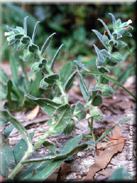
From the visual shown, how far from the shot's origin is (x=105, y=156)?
31.0 inches

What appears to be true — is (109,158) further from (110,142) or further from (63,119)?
(63,119)

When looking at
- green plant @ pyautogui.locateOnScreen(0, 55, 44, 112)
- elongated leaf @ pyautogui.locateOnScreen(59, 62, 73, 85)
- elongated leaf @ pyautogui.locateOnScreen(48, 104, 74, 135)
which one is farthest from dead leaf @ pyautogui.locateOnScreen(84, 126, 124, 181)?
green plant @ pyautogui.locateOnScreen(0, 55, 44, 112)

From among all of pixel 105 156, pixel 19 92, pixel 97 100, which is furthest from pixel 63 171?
pixel 19 92

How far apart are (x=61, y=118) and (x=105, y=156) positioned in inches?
9.5

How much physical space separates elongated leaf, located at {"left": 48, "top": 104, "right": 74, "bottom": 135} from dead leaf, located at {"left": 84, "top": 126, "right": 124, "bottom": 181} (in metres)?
0.18

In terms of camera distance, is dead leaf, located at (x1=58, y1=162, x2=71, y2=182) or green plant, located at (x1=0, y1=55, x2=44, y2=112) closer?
dead leaf, located at (x1=58, y1=162, x2=71, y2=182)

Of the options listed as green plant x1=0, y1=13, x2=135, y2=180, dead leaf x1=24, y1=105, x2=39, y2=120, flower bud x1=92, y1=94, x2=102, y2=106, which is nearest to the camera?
green plant x1=0, y1=13, x2=135, y2=180

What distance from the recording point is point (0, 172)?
0.64 m

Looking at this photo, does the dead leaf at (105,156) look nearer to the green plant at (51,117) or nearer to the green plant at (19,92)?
the green plant at (51,117)

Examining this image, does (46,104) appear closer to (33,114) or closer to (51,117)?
(51,117)

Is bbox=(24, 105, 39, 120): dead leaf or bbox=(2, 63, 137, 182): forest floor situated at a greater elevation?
bbox=(24, 105, 39, 120): dead leaf

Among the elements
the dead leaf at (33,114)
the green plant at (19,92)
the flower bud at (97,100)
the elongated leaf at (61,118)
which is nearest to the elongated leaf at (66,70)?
the green plant at (19,92)

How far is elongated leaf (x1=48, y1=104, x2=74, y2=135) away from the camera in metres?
0.69

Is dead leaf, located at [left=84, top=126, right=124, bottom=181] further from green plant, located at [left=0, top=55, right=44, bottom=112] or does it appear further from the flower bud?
green plant, located at [left=0, top=55, right=44, bottom=112]
